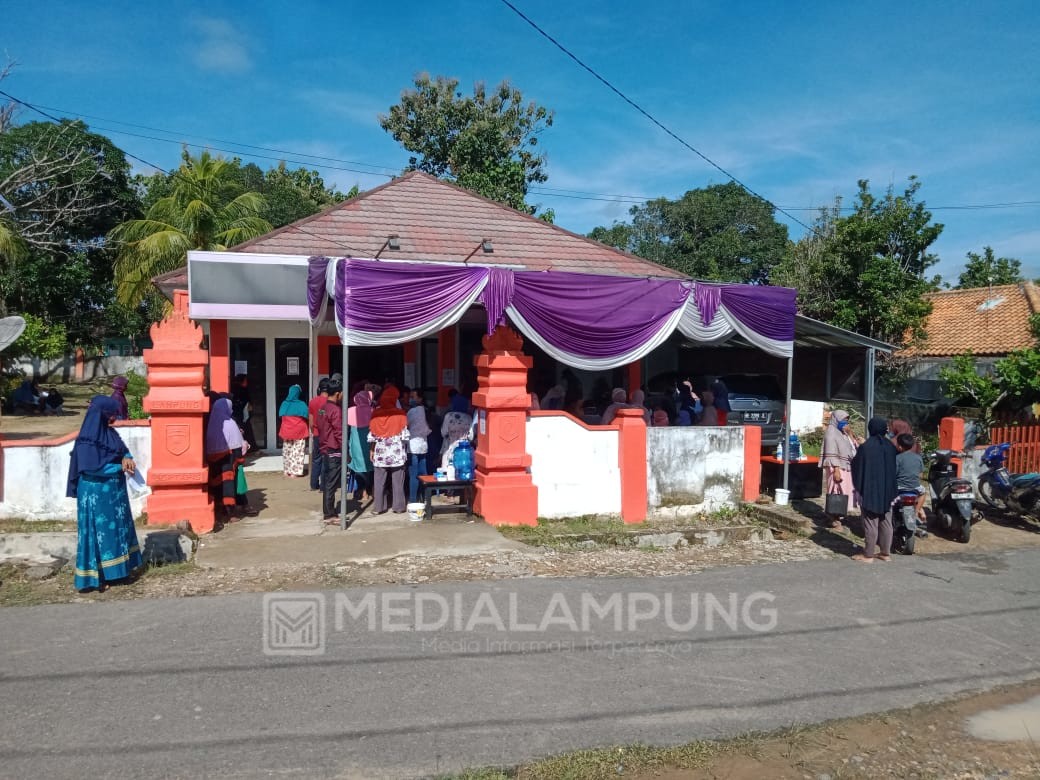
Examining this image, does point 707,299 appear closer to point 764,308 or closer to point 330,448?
point 764,308

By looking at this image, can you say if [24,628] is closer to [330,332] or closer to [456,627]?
[456,627]

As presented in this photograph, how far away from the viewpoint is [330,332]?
13391 millimetres

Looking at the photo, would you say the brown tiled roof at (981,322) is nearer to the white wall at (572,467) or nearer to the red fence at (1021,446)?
the red fence at (1021,446)

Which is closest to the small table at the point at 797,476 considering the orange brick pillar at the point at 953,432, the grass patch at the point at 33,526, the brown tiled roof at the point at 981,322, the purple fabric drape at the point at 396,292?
the orange brick pillar at the point at 953,432

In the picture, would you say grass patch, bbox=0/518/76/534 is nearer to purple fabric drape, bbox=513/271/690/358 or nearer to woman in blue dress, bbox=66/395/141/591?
woman in blue dress, bbox=66/395/141/591

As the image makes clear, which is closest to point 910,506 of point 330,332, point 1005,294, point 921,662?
point 921,662

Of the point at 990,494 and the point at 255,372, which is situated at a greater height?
the point at 255,372

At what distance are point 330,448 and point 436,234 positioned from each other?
693 cm

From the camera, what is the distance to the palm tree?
59.0 ft

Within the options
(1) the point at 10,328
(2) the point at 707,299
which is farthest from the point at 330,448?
(2) the point at 707,299

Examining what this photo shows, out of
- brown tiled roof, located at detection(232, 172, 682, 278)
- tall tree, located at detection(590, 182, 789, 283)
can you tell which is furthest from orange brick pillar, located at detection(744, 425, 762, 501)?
tall tree, located at detection(590, 182, 789, 283)

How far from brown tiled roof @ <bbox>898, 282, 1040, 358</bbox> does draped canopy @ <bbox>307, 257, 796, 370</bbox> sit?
1446 cm

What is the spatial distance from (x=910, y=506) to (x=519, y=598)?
4831 millimetres

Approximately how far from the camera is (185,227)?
60.8ft
